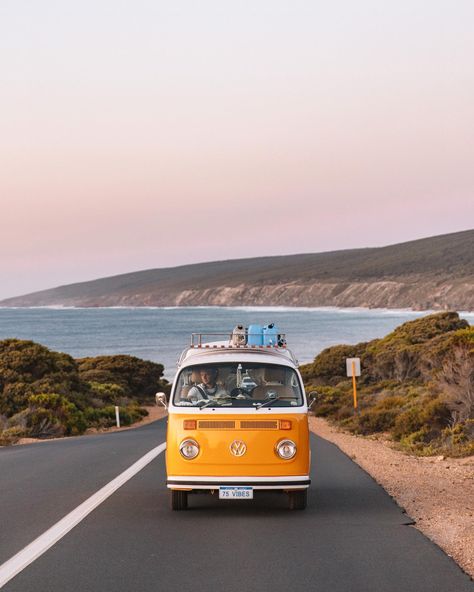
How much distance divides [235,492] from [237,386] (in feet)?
4.90

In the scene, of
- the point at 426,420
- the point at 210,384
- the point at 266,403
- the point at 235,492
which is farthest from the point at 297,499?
the point at 426,420

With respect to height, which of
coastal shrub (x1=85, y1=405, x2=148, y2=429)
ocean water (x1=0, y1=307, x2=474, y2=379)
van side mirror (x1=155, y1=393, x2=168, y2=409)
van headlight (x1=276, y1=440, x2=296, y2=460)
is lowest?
ocean water (x1=0, y1=307, x2=474, y2=379)

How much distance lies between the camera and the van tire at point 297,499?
10.7m

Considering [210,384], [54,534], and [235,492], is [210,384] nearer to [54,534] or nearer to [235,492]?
[235,492]

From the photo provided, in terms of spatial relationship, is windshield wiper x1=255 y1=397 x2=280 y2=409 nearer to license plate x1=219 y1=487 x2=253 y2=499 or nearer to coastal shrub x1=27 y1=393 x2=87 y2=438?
license plate x1=219 y1=487 x2=253 y2=499

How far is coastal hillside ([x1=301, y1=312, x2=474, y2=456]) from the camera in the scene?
72.4 feet

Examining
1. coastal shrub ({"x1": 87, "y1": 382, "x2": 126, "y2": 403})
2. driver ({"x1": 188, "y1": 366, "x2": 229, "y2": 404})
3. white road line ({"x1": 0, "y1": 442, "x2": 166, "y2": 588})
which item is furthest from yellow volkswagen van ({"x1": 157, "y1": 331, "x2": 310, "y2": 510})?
coastal shrub ({"x1": 87, "y1": 382, "x2": 126, "y2": 403})

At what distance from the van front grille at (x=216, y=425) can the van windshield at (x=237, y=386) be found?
0.32 metres

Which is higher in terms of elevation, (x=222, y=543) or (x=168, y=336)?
(x=222, y=543)

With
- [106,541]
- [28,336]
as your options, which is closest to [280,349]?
[106,541]

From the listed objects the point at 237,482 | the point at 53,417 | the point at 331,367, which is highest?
the point at 237,482

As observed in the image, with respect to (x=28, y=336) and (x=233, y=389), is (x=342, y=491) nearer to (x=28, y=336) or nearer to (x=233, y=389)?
(x=233, y=389)

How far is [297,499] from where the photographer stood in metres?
10.7

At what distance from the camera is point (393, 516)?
10.5 metres
